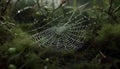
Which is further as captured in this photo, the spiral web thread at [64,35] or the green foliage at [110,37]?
the spiral web thread at [64,35]

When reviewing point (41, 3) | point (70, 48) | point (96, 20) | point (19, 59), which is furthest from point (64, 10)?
point (19, 59)

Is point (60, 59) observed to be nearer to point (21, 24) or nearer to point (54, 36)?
point (54, 36)

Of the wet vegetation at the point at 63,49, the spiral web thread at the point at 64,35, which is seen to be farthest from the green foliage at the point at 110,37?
the spiral web thread at the point at 64,35

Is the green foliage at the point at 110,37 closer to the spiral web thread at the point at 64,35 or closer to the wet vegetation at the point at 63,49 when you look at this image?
the wet vegetation at the point at 63,49

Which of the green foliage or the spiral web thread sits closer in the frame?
the green foliage

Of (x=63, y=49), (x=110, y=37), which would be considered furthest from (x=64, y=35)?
(x=110, y=37)

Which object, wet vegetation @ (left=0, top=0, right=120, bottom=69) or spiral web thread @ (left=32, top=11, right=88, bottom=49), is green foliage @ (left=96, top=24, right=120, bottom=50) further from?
spiral web thread @ (left=32, top=11, right=88, bottom=49)

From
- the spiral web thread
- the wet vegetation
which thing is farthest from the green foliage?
the spiral web thread
